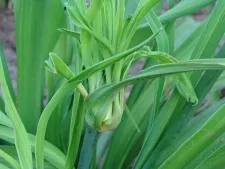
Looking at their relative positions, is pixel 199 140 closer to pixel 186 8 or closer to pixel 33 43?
pixel 186 8

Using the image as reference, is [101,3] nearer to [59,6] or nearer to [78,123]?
[78,123]

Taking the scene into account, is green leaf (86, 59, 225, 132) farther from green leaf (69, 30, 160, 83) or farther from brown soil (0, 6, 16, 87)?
brown soil (0, 6, 16, 87)

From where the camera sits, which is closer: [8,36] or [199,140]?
[199,140]

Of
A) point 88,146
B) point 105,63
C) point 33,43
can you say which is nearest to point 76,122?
point 88,146

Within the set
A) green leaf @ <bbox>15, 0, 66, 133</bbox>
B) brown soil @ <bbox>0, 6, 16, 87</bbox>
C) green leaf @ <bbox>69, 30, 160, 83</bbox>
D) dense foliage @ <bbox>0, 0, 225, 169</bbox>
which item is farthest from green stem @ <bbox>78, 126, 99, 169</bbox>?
brown soil @ <bbox>0, 6, 16, 87</bbox>

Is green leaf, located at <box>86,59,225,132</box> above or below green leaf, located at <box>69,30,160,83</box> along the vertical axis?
below

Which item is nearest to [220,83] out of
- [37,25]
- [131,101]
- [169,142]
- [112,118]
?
[131,101]

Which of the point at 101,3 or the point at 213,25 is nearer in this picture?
the point at 101,3

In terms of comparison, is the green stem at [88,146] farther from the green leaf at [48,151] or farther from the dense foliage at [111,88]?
the green leaf at [48,151]
